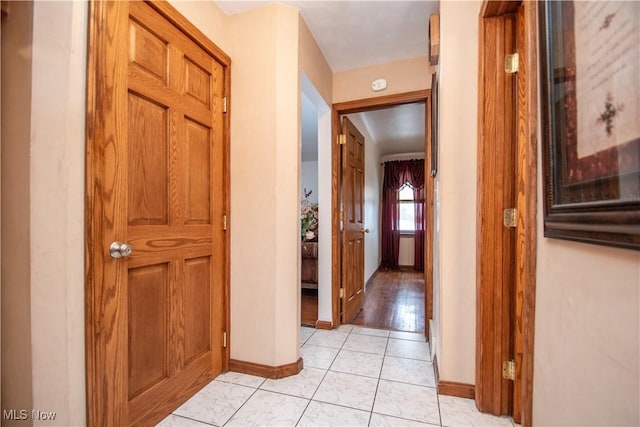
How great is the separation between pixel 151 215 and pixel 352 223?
2022mm

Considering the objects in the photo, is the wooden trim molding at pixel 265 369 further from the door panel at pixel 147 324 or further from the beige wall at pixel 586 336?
the beige wall at pixel 586 336

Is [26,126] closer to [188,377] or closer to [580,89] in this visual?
[188,377]

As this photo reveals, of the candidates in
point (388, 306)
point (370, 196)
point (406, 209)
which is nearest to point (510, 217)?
point (388, 306)

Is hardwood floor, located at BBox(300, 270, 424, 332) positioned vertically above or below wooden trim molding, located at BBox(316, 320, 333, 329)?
below

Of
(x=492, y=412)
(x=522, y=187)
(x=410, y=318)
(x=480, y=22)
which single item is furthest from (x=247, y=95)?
(x=410, y=318)

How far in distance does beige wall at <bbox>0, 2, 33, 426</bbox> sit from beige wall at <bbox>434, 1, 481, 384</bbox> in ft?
6.17

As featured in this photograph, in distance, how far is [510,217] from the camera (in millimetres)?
1385

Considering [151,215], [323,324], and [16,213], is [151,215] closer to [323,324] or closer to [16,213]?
[16,213]

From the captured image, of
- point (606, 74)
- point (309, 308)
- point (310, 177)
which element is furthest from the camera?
point (310, 177)

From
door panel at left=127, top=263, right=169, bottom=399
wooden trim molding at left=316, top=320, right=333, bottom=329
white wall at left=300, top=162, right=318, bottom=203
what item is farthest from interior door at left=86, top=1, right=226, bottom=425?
white wall at left=300, top=162, right=318, bottom=203

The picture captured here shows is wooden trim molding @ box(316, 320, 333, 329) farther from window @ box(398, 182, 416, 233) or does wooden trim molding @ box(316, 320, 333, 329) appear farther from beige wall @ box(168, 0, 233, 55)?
window @ box(398, 182, 416, 233)

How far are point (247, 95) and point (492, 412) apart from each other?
2.31 metres

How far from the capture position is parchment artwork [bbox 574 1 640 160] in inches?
18.1

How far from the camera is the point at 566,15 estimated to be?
0.63 meters
